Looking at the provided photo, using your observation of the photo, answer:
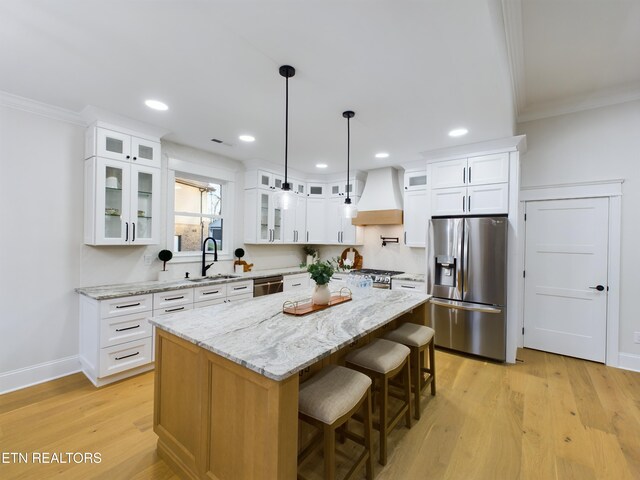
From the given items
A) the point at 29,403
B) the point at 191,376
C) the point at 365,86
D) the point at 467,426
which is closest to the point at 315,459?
the point at 191,376

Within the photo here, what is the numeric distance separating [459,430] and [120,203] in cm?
380

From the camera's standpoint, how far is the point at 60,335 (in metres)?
2.95

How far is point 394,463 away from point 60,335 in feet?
11.1

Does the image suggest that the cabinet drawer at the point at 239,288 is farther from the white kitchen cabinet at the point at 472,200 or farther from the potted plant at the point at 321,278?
the white kitchen cabinet at the point at 472,200

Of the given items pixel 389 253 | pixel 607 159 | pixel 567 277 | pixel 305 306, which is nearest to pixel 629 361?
pixel 567 277

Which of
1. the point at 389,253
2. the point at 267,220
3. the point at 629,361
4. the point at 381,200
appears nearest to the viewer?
the point at 629,361

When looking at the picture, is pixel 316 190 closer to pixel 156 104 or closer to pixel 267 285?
pixel 267 285

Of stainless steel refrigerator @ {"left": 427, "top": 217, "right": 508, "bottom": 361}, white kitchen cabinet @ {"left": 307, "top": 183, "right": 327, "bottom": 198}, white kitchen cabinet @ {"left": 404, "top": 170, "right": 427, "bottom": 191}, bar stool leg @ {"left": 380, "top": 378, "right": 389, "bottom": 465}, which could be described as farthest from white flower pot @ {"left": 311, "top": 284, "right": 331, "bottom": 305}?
white kitchen cabinet @ {"left": 307, "top": 183, "right": 327, "bottom": 198}

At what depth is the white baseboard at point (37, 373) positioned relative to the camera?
8.66 feet

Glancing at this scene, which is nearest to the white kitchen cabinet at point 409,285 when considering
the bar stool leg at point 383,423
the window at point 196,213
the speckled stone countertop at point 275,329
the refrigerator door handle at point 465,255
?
the refrigerator door handle at point 465,255

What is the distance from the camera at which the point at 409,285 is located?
13.6 ft

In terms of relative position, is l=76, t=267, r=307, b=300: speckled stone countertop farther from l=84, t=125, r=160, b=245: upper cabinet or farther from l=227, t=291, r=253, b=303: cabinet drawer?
l=84, t=125, r=160, b=245: upper cabinet

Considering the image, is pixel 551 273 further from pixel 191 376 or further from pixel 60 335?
pixel 60 335

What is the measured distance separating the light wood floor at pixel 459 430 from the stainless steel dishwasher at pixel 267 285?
1.60 meters
